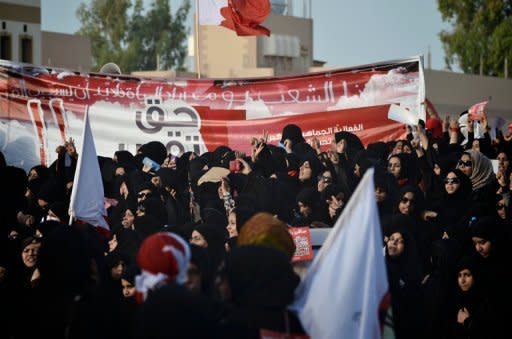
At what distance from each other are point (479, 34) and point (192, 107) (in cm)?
4895

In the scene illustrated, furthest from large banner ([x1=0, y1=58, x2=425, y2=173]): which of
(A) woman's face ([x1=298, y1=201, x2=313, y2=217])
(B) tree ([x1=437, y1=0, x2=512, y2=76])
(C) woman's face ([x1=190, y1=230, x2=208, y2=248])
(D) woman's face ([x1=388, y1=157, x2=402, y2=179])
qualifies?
(B) tree ([x1=437, y1=0, x2=512, y2=76])

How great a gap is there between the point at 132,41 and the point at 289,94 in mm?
64539

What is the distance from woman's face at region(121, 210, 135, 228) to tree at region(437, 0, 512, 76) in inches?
2021

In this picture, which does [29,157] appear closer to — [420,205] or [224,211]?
[224,211]

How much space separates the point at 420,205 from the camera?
28.3 feet

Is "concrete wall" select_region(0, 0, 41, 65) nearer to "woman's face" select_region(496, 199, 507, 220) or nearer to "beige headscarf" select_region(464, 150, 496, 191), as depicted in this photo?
"beige headscarf" select_region(464, 150, 496, 191)

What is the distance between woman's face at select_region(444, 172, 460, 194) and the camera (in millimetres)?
9359

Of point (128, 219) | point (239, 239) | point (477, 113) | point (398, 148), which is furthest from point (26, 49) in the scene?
point (239, 239)

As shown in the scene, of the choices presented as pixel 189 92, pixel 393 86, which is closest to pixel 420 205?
pixel 393 86

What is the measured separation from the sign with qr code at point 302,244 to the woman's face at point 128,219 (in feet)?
8.35

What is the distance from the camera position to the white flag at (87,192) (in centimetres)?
881

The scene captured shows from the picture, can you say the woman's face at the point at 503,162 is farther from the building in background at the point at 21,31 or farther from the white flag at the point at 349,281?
the building in background at the point at 21,31

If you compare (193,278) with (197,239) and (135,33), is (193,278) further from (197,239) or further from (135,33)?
(135,33)

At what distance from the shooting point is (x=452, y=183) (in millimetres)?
9375
